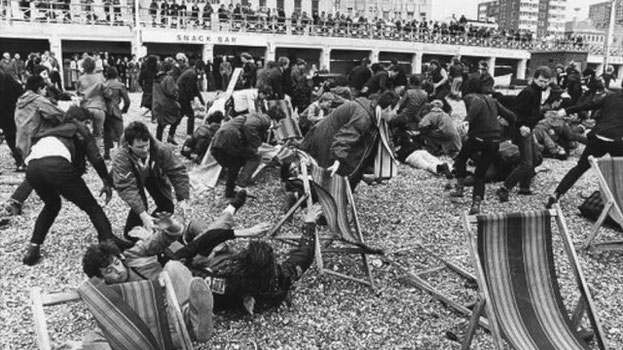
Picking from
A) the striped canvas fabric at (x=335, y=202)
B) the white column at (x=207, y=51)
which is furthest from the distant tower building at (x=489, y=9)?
the striped canvas fabric at (x=335, y=202)

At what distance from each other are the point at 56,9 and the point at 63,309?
2285cm

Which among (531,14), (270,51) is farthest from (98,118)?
(531,14)

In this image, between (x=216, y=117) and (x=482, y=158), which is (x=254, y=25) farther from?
(x=482, y=158)

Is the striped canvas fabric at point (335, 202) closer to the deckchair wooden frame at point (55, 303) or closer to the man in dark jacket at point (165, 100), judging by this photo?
the deckchair wooden frame at point (55, 303)

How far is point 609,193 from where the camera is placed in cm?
466

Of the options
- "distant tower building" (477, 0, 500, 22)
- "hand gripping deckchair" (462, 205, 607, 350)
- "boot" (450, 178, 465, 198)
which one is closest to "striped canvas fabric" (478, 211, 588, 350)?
"hand gripping deckchair" (462, 205, 607, 350)

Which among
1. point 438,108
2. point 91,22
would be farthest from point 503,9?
point 438,108

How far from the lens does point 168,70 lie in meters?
9.31

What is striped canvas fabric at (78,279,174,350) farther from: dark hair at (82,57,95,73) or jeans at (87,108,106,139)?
dark hair at (82,57,95,73)

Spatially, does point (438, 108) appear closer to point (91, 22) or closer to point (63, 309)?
point (63, 309)

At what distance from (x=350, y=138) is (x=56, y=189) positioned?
8.53 feet

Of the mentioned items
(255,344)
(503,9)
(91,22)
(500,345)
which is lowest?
(255,344)

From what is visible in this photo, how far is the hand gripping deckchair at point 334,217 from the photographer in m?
4.12

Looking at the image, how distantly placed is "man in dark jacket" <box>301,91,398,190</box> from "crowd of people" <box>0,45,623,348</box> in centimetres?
1
